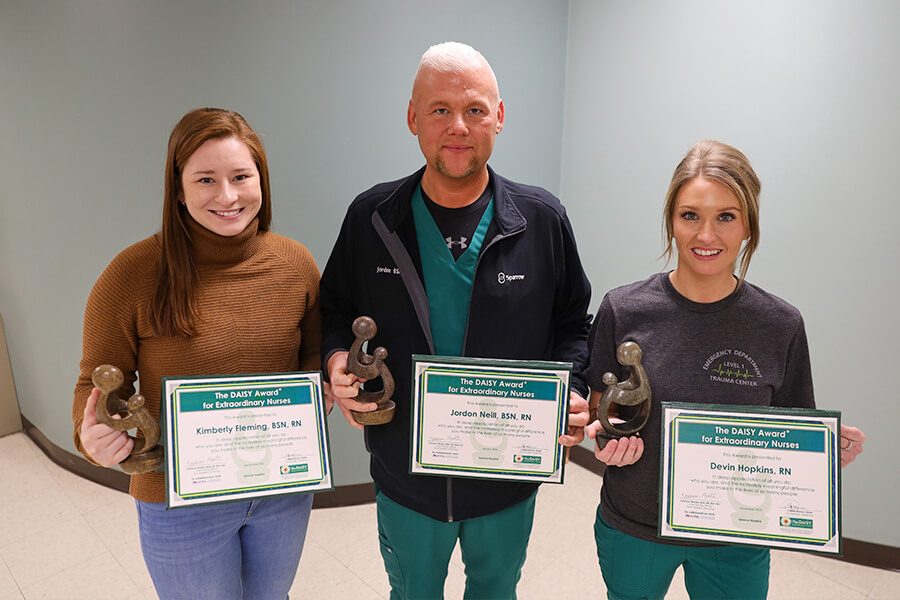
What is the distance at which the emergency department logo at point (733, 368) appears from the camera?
Answer: 1.26 meters

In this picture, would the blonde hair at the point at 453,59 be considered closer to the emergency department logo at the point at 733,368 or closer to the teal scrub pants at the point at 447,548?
the emergency department logo at the point at 733,368

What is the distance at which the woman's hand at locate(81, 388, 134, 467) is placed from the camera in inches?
47.1

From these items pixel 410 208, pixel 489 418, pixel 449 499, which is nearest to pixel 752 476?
pixel 489 418

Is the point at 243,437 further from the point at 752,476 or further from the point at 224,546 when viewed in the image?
the point at 752,476

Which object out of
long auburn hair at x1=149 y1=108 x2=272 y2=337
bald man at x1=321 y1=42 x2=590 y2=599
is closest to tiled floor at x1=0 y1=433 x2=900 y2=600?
bald man at x1=321 y1=42 x2=590 y2=599

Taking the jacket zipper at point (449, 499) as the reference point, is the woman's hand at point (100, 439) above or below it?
above

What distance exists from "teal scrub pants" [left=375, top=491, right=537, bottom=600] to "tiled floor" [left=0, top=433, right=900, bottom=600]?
2.72 ft

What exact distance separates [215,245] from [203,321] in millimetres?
180

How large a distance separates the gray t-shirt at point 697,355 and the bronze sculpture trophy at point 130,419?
98 cm

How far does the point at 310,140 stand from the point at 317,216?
34 centimetres

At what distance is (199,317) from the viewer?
4.37ft

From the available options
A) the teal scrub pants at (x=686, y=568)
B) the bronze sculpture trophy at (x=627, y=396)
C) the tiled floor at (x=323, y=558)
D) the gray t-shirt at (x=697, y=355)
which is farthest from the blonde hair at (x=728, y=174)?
the tiled floor at (x=323, y=558)

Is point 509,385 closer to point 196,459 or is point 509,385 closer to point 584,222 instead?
point 196,459

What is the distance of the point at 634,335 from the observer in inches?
52.4
